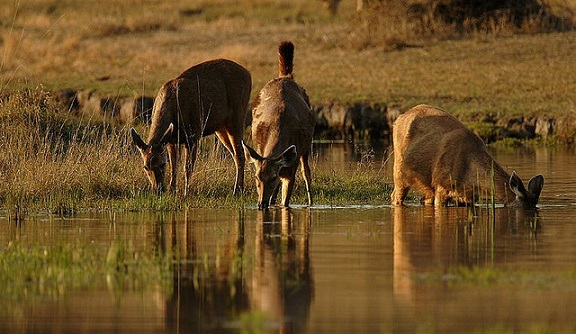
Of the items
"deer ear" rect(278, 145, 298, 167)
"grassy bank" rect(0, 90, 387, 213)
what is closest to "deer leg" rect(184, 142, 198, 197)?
"grassy bank" rect(0, 90, 387, 213)

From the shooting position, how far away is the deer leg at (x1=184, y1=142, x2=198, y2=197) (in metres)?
18.4

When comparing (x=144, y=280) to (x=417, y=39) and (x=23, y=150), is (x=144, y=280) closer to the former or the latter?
(x=23, y=150)

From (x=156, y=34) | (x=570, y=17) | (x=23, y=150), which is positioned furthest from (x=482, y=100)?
(x=156, y=34)

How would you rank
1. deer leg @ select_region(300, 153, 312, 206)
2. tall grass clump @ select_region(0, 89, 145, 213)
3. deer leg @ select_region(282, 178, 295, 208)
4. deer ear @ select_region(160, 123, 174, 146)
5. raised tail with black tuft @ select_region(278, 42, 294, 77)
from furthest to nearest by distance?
1. raised tail with black tuft @ select_region(278, 42, 294, 77)
2. deer leg @ select_region(300, 153, 312, 206)
3. deer ear @ select_region(160, 123, 174, 146)
4. deer leg @ select_region(282, 178, 295, 208)
5. tall grass clump @ select_region(0, 89, 145, 213)

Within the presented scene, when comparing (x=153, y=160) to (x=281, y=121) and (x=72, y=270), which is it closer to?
(x=281, y=121)

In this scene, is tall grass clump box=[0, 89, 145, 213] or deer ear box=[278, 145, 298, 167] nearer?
deer ear box=[278, 145, 298, 167]

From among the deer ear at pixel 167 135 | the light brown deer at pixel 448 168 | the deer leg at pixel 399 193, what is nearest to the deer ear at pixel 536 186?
the light brown deer at pixel 448 168

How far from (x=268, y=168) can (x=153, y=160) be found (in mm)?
1657

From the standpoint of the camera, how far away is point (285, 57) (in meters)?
20.2

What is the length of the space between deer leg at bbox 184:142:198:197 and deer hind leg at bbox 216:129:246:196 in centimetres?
66

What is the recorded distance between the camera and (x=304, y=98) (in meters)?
19.1

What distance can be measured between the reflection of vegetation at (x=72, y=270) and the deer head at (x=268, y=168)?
14.9ft

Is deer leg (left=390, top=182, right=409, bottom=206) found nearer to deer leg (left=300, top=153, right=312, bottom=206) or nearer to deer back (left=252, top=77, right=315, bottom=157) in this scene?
deer leg (left=300, top=153, right=312, bottom=206)

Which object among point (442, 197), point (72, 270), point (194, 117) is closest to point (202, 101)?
point (194, 117)
